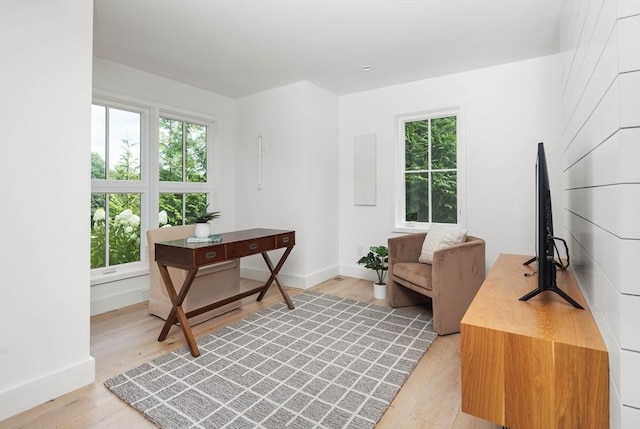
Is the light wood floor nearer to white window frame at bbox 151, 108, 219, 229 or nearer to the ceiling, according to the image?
white window frame at bbox 151, 108, 219, 229


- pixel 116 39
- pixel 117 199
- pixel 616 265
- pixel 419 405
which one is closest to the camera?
pixel 616 265

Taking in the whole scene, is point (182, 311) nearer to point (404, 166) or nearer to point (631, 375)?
point (631, 375)

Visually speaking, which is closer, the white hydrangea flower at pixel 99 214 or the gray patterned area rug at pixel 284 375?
the gray patterned area rug at pixel 284 375

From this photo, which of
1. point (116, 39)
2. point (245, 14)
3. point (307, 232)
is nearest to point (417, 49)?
point (245, 14)

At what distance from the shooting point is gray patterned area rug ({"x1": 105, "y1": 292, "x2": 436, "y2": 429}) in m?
1.69

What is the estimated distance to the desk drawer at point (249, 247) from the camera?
2.58 metres

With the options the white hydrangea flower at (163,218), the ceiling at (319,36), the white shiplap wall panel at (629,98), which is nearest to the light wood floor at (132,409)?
the white hydrangea flower at (163,218)

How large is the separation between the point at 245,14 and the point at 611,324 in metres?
2.75

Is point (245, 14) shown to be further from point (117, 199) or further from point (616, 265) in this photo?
point (616, 265)

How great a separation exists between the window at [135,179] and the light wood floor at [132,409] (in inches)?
27.4

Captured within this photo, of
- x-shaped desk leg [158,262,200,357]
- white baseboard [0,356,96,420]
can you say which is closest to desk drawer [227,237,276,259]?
x-shaped desk leg [158,262,200,357]

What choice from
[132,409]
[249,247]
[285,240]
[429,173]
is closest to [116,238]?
[249,247]

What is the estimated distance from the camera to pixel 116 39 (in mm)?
2869

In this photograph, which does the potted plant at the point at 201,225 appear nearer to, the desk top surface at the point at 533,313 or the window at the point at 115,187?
the window at the point at 115,187
